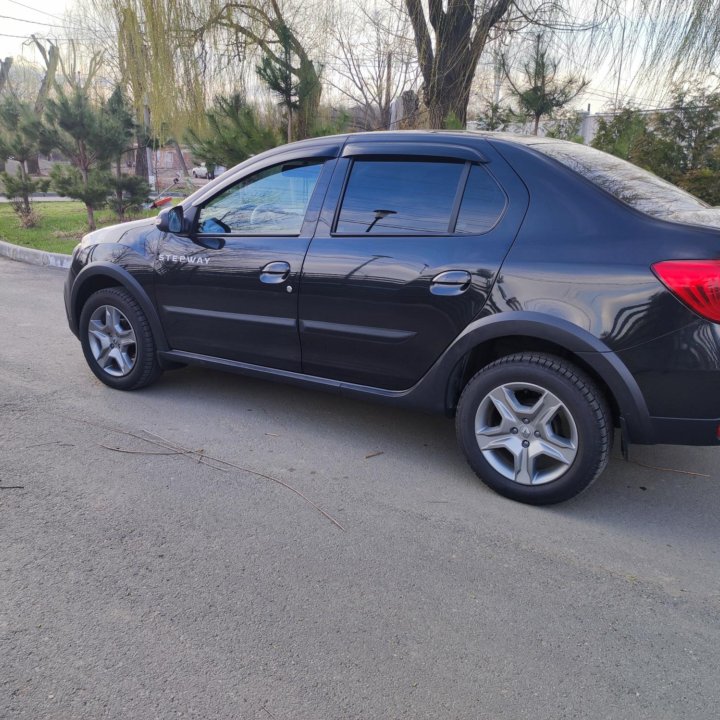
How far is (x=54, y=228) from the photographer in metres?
14.1

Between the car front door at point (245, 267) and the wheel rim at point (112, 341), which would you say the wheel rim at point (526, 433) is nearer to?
the car front door at point (245, 267)

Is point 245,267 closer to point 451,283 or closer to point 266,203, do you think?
point 266,203

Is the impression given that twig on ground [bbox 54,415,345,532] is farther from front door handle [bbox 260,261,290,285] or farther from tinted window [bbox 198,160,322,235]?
tinted window [bbox 198,160,322,235]

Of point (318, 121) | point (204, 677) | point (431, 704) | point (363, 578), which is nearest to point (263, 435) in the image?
point (363, 578)

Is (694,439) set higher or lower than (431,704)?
higher

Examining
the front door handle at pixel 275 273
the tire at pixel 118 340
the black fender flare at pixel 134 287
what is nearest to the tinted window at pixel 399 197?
the front door handle at pixel 275 273

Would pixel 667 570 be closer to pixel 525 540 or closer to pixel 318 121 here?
pixel 525 540

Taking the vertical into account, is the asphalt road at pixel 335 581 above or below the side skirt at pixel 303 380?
below

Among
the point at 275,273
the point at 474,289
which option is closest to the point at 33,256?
the point at 275,273

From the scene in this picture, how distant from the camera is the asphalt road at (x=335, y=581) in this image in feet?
6.97

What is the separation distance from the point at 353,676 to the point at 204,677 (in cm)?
48

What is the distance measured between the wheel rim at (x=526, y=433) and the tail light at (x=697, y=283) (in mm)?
701

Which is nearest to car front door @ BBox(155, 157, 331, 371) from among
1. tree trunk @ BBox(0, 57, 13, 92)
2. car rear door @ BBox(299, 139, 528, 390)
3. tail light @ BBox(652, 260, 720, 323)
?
car rear door @ BBox(299, 139, 528, 390)

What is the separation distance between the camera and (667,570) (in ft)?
9.14
